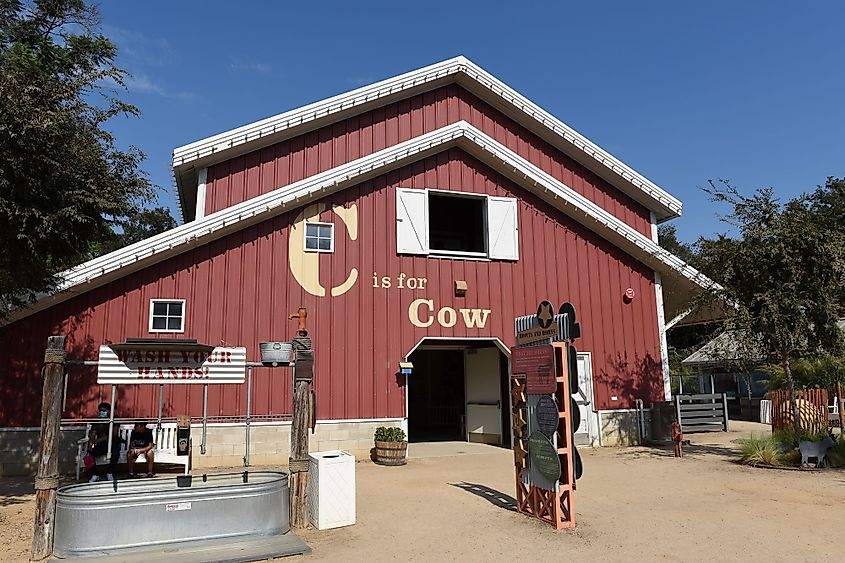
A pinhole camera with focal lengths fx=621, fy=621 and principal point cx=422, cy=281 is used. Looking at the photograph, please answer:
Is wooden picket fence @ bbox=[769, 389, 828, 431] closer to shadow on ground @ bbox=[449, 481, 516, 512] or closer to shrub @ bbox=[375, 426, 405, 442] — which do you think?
shadow on ground @ bbox=[449, 481, 516, 512]

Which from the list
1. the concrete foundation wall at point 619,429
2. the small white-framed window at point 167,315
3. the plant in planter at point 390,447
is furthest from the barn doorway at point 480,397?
the small white-framed window at point 167,315

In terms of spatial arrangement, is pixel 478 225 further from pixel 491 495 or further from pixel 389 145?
pixel 491 495

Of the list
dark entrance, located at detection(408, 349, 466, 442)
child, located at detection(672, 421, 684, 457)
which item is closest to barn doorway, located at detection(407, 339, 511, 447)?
dark entrance, located at detection(408, 349, 466, 442)

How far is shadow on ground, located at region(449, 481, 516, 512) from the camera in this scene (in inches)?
352

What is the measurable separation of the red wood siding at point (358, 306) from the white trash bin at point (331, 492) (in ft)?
17.3

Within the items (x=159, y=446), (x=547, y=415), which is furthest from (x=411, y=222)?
(x=547, y=415)

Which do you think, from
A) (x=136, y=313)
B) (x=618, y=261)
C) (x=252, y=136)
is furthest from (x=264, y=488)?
(x=618, y=261)

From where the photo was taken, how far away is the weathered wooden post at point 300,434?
7777mm

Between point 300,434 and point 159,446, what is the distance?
4769 mm

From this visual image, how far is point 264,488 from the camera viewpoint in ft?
23.5

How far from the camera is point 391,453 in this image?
12945 millimetres

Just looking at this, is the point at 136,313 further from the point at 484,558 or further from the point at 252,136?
the point at 484,558

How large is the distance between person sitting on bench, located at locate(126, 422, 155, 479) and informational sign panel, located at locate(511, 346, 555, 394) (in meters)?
6.61

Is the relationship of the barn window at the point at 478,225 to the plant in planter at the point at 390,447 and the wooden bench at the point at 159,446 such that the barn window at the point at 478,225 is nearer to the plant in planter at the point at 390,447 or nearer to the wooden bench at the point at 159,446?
the plant in planter at the point at 390,447
